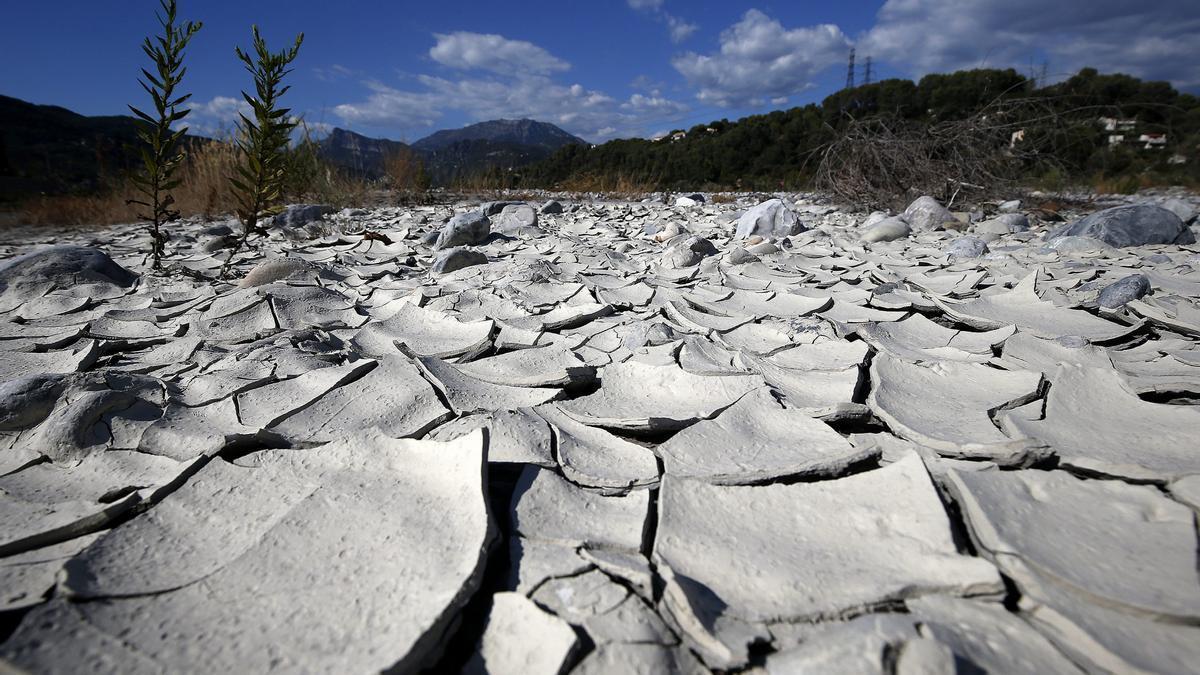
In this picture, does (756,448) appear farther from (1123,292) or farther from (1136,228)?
(1136,228)

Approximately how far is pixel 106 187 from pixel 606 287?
8370mm

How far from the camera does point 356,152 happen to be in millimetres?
8008

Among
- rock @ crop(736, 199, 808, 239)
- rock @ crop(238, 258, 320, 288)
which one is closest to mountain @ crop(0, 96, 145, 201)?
rock @ crop(238, 258, 320, 288)

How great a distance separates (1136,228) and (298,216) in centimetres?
605

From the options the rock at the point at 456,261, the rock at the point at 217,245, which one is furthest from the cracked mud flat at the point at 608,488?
the rock at the point at 217,245

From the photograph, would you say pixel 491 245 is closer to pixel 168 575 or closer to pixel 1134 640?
pixel 168 575

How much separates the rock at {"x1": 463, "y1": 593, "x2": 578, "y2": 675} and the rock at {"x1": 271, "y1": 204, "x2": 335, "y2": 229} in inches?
184

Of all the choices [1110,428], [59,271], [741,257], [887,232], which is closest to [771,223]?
[887,232]

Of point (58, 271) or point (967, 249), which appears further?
point (967, 249)

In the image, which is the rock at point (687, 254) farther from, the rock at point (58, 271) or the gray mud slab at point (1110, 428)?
the rock at point (58, 271)

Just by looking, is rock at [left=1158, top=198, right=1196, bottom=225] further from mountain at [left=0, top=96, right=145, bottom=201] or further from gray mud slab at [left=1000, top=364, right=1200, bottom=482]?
mountain at [left=0, top=96, right=145, bottom=201]

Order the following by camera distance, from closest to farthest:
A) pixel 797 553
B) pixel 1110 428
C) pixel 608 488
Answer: pixel 797 553 < pixel 608 488 < pixel 1110 428

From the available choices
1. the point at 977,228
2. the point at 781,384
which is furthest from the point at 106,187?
the point at 977,228

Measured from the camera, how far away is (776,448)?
977mm
